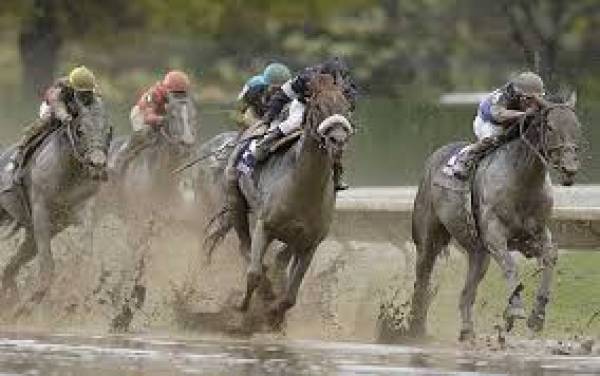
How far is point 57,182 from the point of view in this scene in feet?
64.2

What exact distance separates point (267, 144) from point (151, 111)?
5.98 meters

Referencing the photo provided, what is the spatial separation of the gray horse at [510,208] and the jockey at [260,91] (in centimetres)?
197

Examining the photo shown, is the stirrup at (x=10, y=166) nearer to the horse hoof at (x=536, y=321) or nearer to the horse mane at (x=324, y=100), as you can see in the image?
the horse mane at (x=324, y=100)

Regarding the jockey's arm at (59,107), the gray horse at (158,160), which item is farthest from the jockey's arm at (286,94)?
the gray horse at (158,160)

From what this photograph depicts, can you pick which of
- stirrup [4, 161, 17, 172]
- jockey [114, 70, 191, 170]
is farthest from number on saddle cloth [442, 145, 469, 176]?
jockey [114, 70, 191, 170]

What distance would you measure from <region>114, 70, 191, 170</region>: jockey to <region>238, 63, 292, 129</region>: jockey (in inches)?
96.0

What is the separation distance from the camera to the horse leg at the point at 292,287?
1716 cm

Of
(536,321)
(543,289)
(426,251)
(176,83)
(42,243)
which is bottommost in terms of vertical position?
(536,321)

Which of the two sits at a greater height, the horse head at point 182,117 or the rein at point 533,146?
the horse head at point 182,117

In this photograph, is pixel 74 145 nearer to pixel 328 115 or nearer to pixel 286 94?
pixel 286 94

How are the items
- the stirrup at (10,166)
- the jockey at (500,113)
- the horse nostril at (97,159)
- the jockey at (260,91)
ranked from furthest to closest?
the jockey at (260,91)
the stirrup at (10,166)
the horse nostril at (97,159)
the jockey at (500,113)

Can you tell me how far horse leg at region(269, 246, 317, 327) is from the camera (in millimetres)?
17156

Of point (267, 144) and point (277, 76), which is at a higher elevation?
point (277, 76)

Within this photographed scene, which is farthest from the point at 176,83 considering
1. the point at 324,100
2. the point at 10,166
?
the point at 324,100
